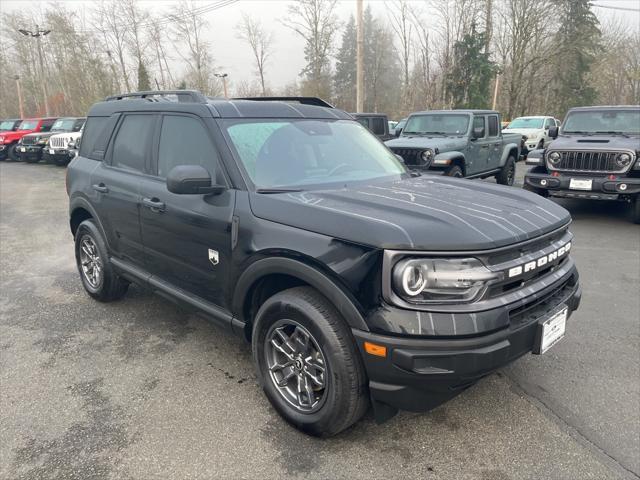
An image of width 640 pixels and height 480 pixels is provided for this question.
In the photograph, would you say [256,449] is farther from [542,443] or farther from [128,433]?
[542,443]

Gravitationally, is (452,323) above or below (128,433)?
above

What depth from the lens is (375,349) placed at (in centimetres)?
221

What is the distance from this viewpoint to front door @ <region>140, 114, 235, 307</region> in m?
2.99

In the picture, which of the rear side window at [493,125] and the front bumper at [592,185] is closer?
the front bumper at [592,185]

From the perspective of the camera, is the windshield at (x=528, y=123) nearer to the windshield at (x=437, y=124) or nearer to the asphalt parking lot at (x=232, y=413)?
the windshield at (x=437, y=124)

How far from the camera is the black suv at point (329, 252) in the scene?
86.2 inches

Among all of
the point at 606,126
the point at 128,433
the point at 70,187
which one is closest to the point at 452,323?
the point at 128,433

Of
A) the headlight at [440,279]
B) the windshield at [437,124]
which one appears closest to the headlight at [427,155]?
the windshield at [437,124]

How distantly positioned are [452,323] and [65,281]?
188 inches

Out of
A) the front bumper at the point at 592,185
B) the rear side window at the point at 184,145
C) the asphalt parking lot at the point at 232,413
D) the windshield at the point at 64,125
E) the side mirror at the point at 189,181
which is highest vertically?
the windshield at the point at 64,125

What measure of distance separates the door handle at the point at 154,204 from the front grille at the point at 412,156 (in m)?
6.40

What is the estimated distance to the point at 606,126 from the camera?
8.56 metres

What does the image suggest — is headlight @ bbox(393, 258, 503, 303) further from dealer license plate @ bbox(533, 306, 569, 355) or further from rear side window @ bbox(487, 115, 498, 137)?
rear side window @ bbox(487, 115, 498, 137)

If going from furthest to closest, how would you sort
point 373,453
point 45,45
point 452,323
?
point 45,45, point 373,453, point 452,323
